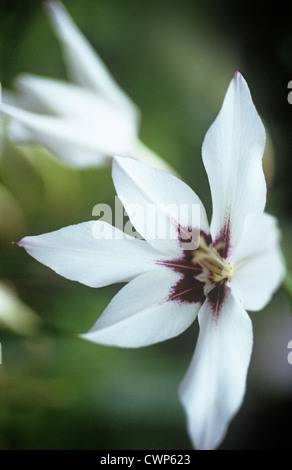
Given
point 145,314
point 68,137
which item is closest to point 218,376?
point 145,314

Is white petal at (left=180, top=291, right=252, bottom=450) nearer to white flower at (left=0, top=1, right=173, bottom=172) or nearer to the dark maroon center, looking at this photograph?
the dark maroon center

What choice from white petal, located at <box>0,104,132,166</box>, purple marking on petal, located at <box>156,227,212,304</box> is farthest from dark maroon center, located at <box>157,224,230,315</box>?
white petal, located at <box>0,104,132,166</box>

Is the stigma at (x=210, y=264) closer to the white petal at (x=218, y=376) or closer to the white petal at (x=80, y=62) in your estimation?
the white petal at (x=218, y=376)

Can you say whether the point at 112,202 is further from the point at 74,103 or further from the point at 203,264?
the point at 203,264

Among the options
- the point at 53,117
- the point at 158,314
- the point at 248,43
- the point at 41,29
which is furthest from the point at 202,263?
the point at 41,29

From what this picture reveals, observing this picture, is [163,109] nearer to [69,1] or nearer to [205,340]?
[69,1]
